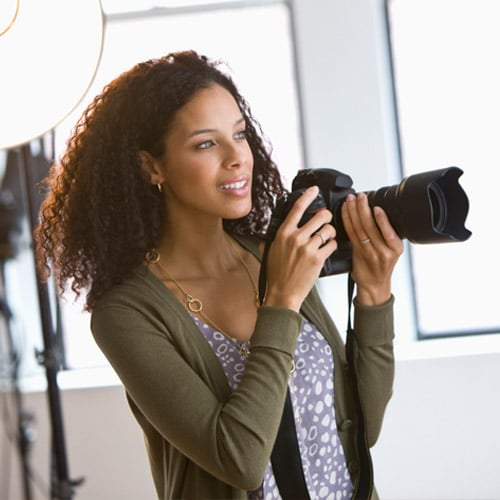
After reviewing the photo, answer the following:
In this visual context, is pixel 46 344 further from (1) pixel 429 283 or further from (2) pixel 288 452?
(1) pixel 429 283

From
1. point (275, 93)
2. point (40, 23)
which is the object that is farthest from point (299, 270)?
point (275, 93)

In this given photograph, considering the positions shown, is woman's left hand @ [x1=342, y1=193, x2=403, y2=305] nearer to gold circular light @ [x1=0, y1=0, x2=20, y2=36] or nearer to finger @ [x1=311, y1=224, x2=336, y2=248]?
finger @ [x1=311, y1=224, x2=336, y2=248]

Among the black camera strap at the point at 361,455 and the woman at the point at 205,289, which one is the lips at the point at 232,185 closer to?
the woman at the point at 205,289

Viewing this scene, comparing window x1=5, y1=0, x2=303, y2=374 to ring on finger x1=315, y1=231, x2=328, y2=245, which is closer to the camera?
ring on finger x1=315, y1=231, x2=328, y2=245

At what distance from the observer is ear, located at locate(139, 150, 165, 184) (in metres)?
1.13

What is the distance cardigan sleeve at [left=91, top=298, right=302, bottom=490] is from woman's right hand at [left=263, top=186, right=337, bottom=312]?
27 millimetres

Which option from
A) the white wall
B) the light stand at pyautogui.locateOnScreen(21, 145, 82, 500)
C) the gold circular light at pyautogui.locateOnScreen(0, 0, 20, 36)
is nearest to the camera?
the gold circular light at pyautogui.locateOnScreen(0, 0, 20, 36)

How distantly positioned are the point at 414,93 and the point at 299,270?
1.21 metres

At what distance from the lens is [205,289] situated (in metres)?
1.14

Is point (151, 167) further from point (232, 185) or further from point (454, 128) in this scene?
point (454, 128)

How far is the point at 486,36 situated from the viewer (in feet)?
6.56

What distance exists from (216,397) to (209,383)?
0.02 meters

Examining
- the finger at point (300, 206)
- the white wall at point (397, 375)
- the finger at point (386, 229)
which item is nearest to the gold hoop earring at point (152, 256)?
the finger at point (300, 206)

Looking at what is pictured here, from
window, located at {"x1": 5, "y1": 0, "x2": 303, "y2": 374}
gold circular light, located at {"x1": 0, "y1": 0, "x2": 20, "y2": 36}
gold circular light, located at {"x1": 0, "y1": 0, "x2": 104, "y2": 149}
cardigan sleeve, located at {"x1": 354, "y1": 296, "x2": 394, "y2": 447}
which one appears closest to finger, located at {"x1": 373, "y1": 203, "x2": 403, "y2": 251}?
cardigan sleeve, located at {"x1": 354, "y1": 296, "x2": 394, "y2": 447}
